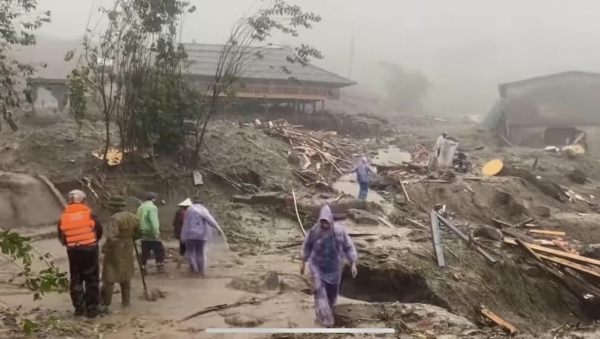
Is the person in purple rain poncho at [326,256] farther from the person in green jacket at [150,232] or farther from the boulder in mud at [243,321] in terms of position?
the person in green jacket at [150,232]

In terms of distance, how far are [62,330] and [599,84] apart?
31976 mm

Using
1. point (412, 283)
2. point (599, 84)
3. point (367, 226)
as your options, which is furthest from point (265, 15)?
point (599, 84)

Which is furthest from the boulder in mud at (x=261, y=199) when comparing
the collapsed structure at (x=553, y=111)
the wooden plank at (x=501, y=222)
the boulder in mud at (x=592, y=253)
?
the collapsed structure at (x=553, y=111)

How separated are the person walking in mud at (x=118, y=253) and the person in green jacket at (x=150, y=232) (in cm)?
115

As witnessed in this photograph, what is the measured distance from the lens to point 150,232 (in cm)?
930

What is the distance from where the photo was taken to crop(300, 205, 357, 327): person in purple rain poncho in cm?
769

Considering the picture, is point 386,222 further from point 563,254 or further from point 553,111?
point 553,111

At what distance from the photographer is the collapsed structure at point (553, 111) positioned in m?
31.1

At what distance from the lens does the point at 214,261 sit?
10.4m

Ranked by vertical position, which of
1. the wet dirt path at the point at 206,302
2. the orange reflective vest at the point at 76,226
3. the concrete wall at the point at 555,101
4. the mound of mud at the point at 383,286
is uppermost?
the concrete wall at the point at 555,101

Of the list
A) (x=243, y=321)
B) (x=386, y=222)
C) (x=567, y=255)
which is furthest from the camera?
(x=386, y=222)

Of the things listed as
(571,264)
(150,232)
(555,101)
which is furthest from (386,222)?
(555,101)

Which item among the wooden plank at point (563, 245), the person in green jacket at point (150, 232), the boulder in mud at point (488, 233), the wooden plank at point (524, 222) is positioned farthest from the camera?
the wooden plank at point (524, 222)

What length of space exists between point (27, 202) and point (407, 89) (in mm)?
41277
